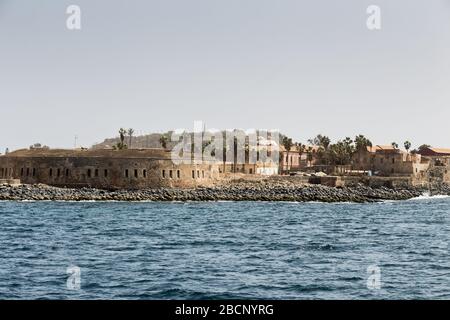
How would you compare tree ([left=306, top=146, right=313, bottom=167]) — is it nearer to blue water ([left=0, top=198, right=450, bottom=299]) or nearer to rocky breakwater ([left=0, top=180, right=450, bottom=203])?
rocky breakwater ([left=0, top=180, right=450, bottom=203])

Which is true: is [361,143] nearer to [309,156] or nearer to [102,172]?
[309,156]

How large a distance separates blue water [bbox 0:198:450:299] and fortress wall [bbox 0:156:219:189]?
1212 inches

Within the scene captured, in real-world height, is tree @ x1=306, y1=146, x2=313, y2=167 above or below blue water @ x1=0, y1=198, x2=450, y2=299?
above

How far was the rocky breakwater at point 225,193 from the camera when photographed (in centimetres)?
6156

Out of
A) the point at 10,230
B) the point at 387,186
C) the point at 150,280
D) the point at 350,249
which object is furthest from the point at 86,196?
the point at 150,280

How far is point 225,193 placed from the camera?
66562 mm

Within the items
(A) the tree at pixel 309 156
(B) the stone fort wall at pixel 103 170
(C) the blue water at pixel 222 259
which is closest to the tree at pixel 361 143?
(A) the tree at pixel 309 156

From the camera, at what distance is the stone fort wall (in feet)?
222

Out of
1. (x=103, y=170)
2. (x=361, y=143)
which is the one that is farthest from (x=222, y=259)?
(x=361, y=143)

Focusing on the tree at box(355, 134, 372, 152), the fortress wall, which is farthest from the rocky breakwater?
the tree at box(355, 134, 372, 152)

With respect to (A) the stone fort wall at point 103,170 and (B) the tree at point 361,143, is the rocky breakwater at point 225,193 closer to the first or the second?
(A) the stone fort wall at point 103,170

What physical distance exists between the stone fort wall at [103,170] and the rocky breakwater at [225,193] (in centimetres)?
211

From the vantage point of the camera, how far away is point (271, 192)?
67938 millimetres
